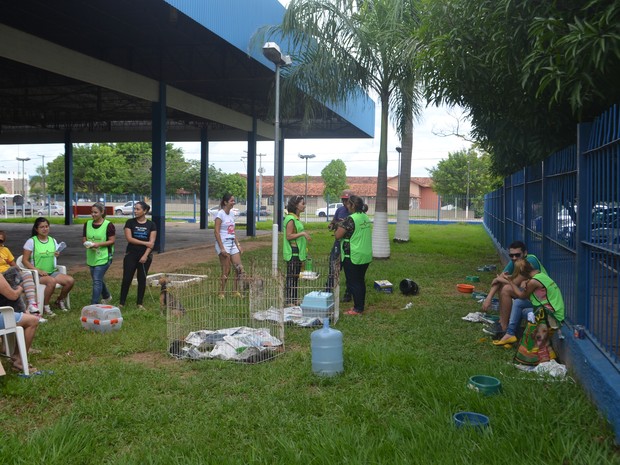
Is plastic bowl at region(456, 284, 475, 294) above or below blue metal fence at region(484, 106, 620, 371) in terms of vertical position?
below

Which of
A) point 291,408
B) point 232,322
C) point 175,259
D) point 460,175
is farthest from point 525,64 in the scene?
point 460,175

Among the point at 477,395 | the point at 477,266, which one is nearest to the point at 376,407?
the point at 477,395

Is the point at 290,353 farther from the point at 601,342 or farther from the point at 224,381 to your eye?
the point at 601,342

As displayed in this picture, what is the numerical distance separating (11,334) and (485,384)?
13.2 feet

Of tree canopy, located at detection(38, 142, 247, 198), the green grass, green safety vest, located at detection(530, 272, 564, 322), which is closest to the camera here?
the green grass

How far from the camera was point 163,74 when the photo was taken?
53.4ft

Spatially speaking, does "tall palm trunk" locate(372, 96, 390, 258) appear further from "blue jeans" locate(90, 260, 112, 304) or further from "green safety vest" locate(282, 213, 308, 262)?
"blue jeans" locate(90, 260, 112, 304)

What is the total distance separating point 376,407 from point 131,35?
12.7m

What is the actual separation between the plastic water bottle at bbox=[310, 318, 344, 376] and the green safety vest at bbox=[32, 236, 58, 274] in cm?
439

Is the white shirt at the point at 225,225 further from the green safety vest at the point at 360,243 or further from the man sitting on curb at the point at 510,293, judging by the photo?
the man sitting on curb at the point at 510,293

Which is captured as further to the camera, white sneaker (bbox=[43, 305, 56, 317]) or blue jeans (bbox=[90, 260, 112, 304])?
blue jeans (bbox=[90, 260, 112, 304])

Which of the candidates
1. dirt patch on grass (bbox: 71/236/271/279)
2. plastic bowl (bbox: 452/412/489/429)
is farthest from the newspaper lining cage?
dirt patch on grass (bbox: 71/236/271/279)

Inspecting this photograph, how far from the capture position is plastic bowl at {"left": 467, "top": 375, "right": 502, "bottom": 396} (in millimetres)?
4383

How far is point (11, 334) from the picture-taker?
5109 millimetres
